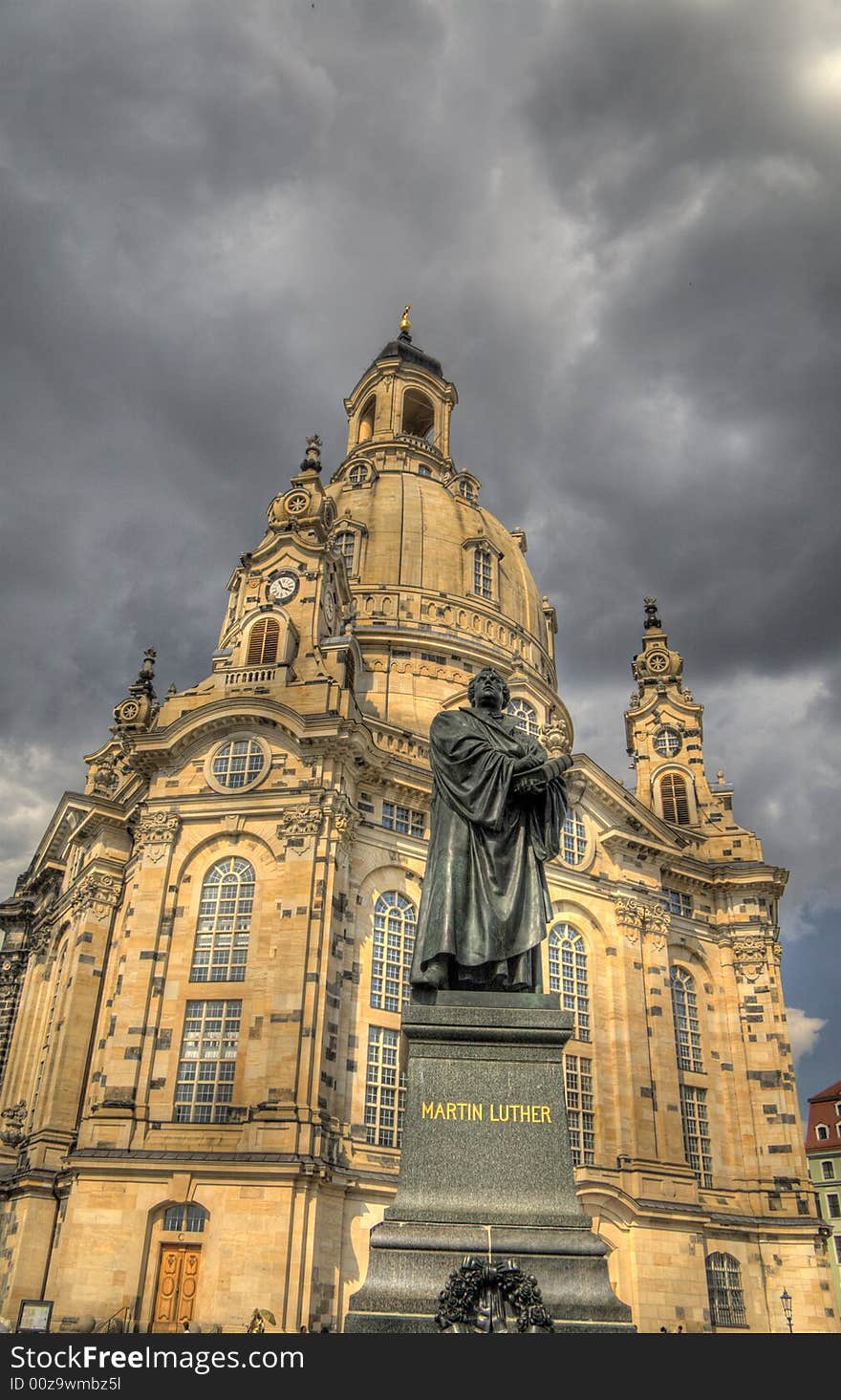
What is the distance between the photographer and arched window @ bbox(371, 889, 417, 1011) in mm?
38344

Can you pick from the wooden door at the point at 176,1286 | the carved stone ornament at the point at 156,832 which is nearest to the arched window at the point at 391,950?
the carved stone ornament at the point at 156,832

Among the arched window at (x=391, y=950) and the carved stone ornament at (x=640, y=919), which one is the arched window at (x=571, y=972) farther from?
the arched window at (x=391, y=950)

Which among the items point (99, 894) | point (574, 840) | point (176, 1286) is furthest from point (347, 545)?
point (176, 1286)

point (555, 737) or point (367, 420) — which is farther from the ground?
point (367, 420)

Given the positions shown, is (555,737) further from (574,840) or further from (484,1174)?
(484,1174)

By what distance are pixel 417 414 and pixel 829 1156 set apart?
59894mm

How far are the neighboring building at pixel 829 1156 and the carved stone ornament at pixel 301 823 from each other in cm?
4473

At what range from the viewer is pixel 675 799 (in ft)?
183

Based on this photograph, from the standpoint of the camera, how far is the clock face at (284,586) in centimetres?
4534

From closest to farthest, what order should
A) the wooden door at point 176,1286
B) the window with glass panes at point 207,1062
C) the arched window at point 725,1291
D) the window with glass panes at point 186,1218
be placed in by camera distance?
the wooden door at point 176,1286 → the window with glass panes at point 186,1218 → the window with glass panes at point 207,1062 → the arched window at point 725,1291

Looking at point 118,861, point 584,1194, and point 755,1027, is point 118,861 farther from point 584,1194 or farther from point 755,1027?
point 755,1027

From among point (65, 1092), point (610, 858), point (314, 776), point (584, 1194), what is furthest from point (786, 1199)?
point (65, 1092)

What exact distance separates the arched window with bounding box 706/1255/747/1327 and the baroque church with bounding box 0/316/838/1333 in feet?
0.45

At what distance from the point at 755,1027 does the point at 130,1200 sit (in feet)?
94.7
